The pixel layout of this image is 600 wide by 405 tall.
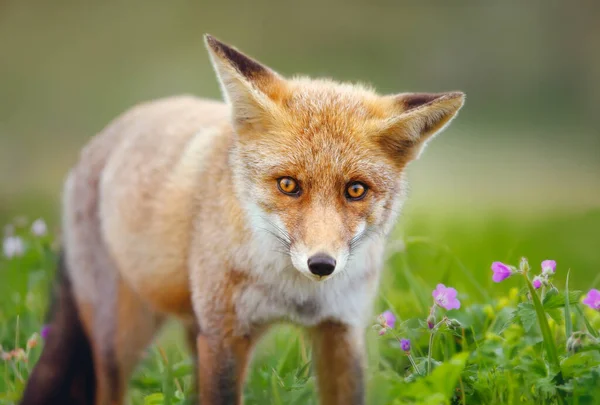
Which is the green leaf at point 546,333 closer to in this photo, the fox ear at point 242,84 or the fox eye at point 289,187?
the fox eye at point 289,187

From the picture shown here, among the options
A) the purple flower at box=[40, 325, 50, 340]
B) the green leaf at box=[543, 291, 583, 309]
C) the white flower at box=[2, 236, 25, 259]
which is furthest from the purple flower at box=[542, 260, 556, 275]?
the white flower at box=[2, 236, 25, 259]

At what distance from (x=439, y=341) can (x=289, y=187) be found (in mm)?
1077

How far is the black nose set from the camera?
2.40 metres

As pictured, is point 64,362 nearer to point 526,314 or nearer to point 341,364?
point 341,364

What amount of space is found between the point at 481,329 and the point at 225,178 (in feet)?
4.46

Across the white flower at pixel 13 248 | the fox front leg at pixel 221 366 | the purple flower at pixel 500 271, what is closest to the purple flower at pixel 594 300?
the purple flower at pixel 500 271

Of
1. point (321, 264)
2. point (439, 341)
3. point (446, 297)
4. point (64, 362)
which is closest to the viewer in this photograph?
point (321, 264)

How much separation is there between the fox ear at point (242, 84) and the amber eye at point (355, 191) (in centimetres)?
45

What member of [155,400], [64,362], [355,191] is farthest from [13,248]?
[355,191]

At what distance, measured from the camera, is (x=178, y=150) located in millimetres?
3598

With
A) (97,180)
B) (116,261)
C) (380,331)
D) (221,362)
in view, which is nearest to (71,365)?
(116,261)

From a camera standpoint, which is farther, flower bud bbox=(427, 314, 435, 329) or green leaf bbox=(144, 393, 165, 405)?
green leaf bbox=(144, 393, 165, 405)

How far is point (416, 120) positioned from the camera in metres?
2.83

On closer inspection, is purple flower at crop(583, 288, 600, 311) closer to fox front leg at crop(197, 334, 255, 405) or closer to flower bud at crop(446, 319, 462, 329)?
flower bud at crop(446, 319, 462, 329)
